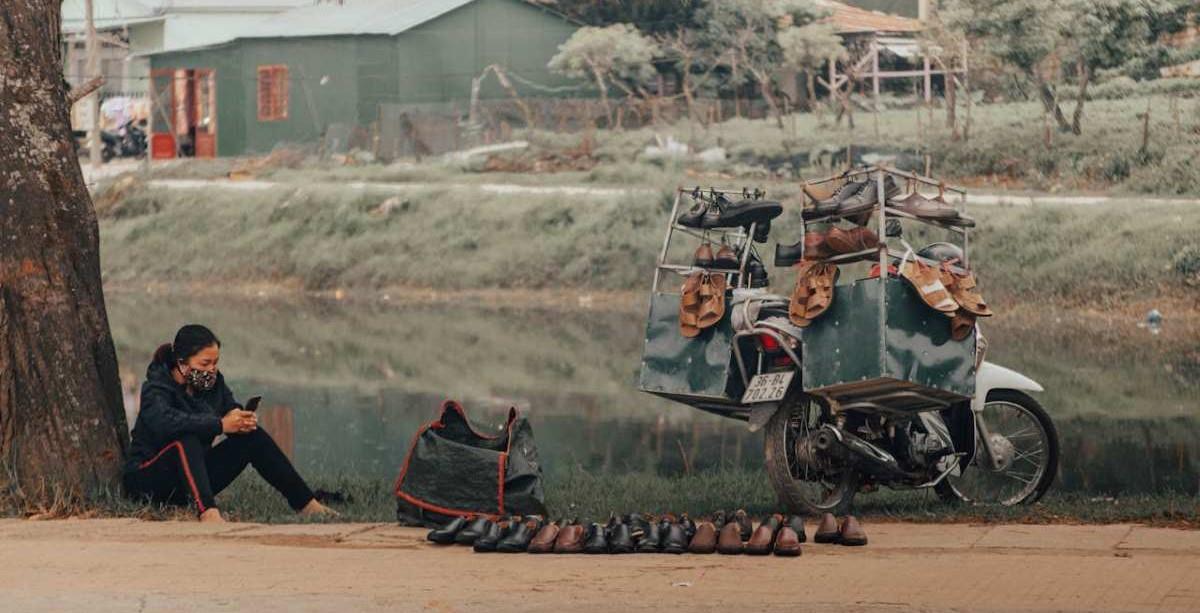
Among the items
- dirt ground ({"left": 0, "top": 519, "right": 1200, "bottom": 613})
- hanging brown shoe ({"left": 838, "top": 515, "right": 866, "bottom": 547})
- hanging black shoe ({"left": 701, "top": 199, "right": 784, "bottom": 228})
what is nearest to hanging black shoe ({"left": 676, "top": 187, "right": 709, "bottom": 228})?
hanging black shoe ({"left": 701, "top": 199, "right": 784, "bottom": 228})

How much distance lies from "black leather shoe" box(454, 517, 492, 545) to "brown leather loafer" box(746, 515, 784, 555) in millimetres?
1075

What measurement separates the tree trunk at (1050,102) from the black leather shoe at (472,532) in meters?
23.5

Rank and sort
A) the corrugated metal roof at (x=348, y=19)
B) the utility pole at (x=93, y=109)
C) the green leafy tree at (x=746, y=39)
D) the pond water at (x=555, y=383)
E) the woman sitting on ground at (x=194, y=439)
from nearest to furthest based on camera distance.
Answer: the woman sitting on ground at (x=194, y=439) < the pond water at (x=555, y=383) < the green leafy tree at (x=746, y=39) < the corrugated metal roof at (x=348, y=19) < the utility pole at (x=93, y=109)

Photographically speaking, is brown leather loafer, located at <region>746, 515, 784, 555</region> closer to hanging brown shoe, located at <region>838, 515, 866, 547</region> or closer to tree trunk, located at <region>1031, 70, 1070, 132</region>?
hanging brown shoe, located at <region>838, 515, 866, 547</region>

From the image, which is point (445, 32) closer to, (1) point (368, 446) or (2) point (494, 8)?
(2) point (494, 8)

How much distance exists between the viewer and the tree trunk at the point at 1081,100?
30.7 meters

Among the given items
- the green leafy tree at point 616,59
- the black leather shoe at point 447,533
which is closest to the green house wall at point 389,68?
the green leafy tree at point 616,59

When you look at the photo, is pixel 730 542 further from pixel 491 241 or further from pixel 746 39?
pixel 746 39

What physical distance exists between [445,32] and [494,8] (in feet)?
3.22

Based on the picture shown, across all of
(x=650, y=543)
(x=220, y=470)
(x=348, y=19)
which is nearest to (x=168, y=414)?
(x=220, y=470)

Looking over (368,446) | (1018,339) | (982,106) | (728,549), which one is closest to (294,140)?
(982,106)

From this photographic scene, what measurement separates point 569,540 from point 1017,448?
10.2 ft

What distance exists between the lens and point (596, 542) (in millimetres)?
8383

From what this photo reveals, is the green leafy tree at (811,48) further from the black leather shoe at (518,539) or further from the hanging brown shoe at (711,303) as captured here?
the black leather shoe at (518,539)
